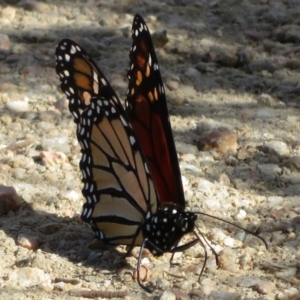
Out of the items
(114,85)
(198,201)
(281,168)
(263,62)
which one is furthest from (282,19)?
(198,201)

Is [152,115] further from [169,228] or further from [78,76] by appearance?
[169,228]

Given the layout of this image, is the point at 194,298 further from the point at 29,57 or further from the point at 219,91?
the point at 29,57

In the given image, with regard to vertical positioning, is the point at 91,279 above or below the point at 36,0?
below

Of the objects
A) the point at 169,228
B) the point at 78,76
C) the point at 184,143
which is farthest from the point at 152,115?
the point at 184,143

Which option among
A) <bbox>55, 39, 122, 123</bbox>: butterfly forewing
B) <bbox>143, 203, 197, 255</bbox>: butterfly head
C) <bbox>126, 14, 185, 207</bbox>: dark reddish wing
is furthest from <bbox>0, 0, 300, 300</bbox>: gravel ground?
<bbox>55, 39, 122, 123</bbox>: butterfly forewing

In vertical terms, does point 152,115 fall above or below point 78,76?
below

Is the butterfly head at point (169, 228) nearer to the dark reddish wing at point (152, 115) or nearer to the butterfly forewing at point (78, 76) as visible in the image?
the dark reddish wing at point (152, 115)
